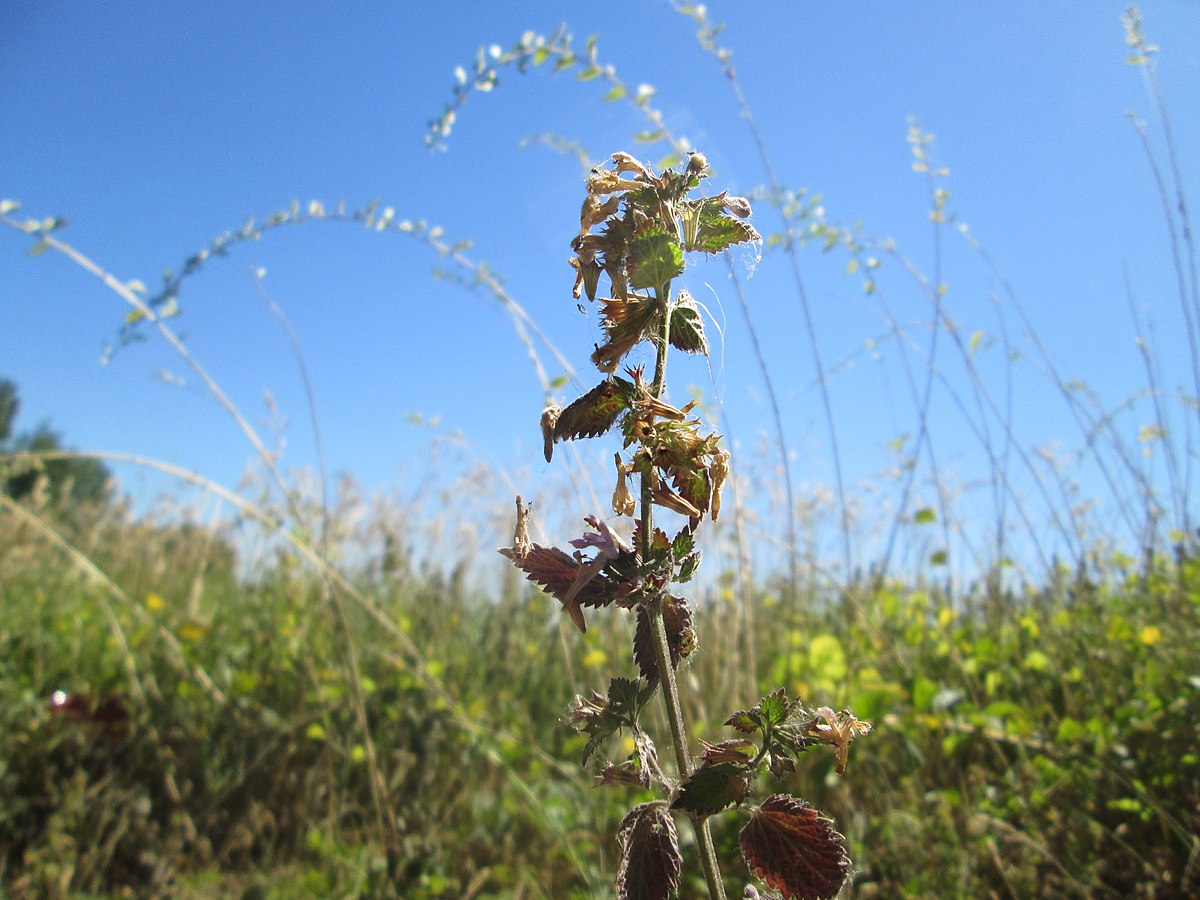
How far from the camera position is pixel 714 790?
55 centimetres

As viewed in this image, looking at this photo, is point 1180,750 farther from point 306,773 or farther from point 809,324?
point 306,773

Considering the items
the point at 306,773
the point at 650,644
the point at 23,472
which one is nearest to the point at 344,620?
the point at 306,773

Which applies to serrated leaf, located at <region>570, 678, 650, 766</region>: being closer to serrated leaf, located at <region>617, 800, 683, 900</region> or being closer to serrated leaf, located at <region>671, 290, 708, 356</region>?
serrated leaf, located at <region>617, 800, 683, 900</region>

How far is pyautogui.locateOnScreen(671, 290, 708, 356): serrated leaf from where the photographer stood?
596 mm

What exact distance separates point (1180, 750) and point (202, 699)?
2488 mm

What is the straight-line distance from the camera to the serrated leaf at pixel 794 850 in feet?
1.85

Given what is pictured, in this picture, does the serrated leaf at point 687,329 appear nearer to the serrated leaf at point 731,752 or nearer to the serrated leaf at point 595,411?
the serrated leaf at point 595,411

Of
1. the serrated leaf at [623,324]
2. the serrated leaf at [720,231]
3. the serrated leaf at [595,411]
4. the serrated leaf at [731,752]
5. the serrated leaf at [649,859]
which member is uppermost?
the serrated leaf at [720,231]

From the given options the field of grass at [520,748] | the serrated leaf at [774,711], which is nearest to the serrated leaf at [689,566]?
the serrated leaf at [774,711]

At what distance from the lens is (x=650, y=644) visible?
648 mm

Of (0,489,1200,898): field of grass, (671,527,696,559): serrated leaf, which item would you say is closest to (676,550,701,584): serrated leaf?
(671,527,696,559): serrated leaf

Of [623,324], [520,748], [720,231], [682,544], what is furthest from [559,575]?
[520,748]

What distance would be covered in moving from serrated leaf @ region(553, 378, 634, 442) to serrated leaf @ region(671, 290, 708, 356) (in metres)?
0.06

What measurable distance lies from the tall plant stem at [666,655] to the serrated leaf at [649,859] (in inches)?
0.9
